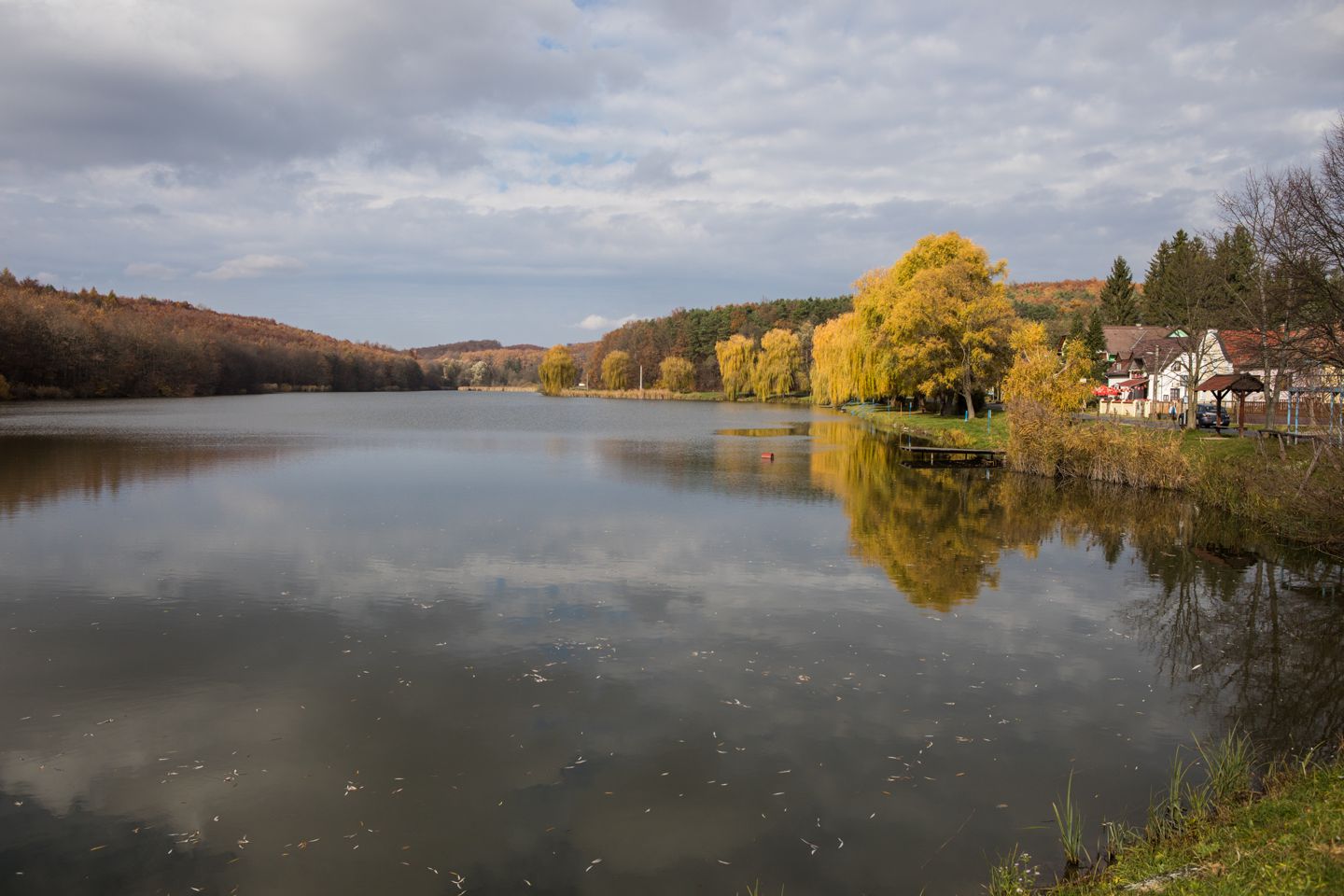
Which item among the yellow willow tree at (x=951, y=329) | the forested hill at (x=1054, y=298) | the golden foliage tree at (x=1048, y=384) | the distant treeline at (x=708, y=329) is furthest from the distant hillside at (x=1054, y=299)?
the golden foliage tree at (x=1048, y=384)

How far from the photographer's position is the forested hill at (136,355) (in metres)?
72.1

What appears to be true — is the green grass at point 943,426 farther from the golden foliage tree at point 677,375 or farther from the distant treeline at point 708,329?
the distant treeline at point 708,329

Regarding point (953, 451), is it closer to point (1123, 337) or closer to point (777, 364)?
point (1123, 337)

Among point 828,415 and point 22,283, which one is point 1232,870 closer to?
point 828,415

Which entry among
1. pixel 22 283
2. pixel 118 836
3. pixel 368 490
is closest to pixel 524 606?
pixel 118 836

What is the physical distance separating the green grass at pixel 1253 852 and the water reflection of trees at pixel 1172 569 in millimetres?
2328

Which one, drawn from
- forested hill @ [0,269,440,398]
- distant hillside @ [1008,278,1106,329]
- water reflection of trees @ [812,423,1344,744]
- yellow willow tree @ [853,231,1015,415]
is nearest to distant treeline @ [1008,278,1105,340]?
distant hillside @ [1008,278,1106,329]

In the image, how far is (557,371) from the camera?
11994 centimetres

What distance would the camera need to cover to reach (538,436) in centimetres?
4122

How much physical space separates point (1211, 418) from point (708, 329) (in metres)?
84.8

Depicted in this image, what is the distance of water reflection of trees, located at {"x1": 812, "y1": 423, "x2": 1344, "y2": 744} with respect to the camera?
905cm

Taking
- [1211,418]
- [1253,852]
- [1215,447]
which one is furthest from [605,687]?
[1211,418]

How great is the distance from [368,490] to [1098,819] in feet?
63.0

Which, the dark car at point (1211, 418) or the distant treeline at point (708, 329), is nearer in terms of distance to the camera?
the dark car at point (1211, 418)
